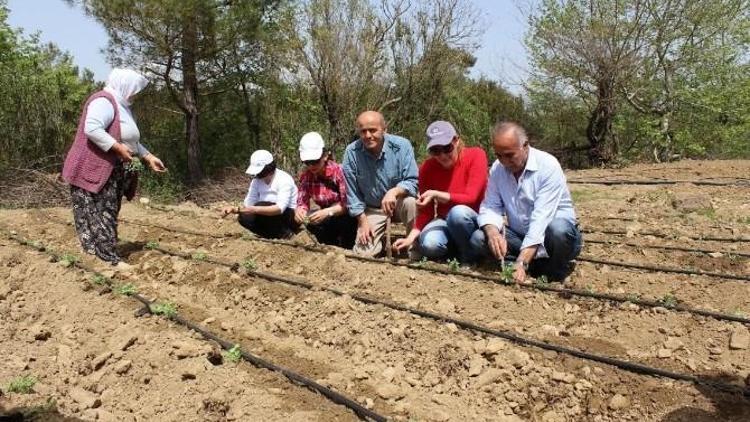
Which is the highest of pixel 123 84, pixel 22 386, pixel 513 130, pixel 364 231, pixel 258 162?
pixel 123 84

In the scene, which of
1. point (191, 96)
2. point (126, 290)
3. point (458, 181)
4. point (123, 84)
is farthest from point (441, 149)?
point (191, 96)

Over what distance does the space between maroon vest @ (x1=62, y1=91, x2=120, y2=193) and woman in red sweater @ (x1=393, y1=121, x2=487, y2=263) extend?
7.04 feet

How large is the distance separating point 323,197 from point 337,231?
1.24 feet

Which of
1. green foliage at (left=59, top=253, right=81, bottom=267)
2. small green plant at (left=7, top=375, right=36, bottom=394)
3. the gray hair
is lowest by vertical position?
small green plant at (left=7, top=375, right=36, bottom=394)

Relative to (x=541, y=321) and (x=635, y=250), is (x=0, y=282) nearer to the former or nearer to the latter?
(x=541, y=321)

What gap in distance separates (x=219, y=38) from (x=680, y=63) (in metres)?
10.2

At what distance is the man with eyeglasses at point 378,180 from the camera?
4.82 metres

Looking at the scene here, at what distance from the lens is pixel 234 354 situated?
10.1 feet

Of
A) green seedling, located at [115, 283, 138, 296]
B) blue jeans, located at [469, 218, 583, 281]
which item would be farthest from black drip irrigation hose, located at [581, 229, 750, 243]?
green seedling, located at [115, 283, 138, 296]

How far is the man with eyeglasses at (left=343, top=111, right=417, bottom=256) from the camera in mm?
4824

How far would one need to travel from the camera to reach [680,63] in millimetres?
15148

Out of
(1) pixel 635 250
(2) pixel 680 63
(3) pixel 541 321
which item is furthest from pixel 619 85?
(3) pixel 541 321

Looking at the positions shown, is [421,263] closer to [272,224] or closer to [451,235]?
[451,235]

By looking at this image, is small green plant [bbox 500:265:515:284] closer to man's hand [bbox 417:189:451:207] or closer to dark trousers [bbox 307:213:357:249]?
man's hand [bbox 417:189:451:207]
